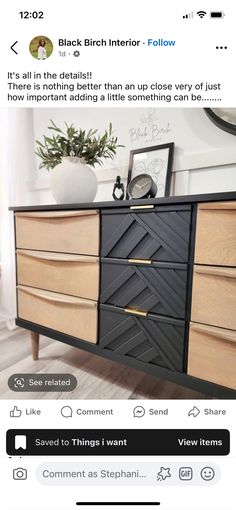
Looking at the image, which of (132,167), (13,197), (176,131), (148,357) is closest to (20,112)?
(13,197)

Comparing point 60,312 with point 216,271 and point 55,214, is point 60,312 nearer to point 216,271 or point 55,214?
point 55,214

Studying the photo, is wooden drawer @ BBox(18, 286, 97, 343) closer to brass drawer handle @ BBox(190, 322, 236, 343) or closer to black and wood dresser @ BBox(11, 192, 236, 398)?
black and wood dresser @ BBox(11, 192, 236, 398)

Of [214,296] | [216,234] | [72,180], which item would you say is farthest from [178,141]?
[214,296]

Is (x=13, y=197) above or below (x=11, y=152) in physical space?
below

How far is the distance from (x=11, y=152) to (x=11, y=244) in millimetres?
547

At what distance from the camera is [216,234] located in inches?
19.4

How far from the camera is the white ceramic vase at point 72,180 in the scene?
30.7 inches

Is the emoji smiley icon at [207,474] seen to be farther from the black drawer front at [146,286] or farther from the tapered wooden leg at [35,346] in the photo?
the tapered wooden leg at [35,346]

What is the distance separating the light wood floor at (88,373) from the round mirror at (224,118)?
0.92 m
